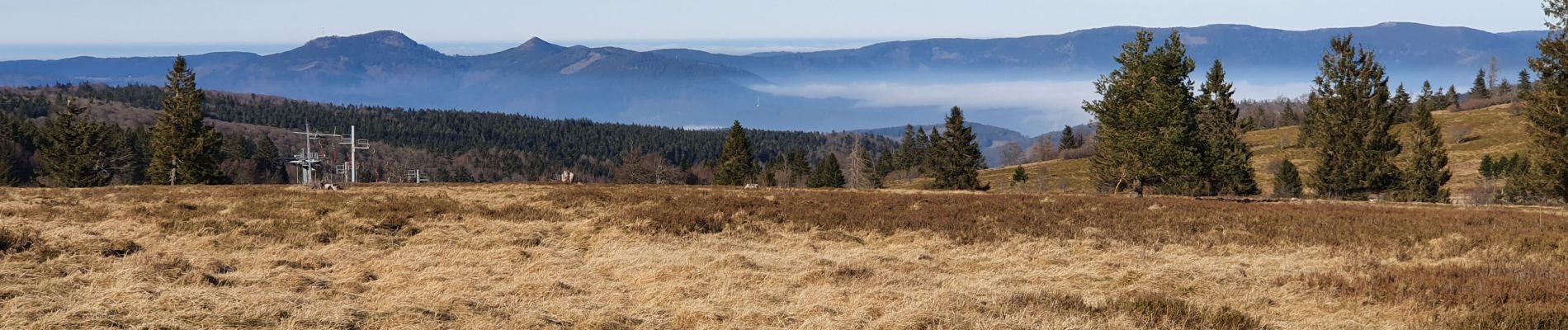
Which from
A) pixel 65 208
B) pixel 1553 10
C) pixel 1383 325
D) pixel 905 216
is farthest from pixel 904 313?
pixel 1553 10

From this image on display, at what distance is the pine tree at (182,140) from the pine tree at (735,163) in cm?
3930

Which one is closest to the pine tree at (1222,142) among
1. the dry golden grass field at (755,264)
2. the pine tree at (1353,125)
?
the pine tree at (1353,125)

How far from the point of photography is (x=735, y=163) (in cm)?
8188

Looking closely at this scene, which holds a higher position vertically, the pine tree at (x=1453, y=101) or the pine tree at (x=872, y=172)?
the pine tree at (x=1453, y=101)

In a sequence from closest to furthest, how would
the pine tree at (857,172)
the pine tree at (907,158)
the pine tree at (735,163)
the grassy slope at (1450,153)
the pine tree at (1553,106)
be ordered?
the pine tree at (1553,106) < the pine tree at (735,163) < the grassy slope at (1450,153) < the pine tree at (857,172) < the pine tree at (907,158)

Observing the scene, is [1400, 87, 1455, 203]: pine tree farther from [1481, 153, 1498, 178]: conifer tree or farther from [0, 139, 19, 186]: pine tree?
[0, 139, 19, 186]: pine tree

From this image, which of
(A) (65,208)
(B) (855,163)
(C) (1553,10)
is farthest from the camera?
(B) (855,163)

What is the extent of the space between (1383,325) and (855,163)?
8760 cm

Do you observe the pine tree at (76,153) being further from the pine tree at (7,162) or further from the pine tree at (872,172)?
the pine tree at (872,172)

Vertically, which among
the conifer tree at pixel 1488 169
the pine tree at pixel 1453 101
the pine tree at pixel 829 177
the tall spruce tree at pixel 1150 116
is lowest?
the pine tree at pixel 829 177

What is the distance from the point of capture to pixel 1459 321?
32.8 feet

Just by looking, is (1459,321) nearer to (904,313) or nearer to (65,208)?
(904,313)

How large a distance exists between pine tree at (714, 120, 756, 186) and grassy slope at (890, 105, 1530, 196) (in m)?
23.1

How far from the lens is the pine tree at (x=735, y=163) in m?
81.6
